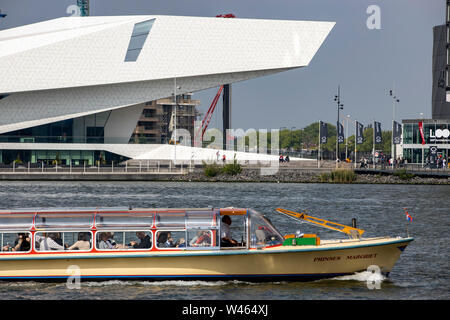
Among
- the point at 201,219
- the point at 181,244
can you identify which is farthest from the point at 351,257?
the point at 181,244

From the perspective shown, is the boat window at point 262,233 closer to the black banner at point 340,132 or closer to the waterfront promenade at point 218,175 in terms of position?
the waterfront promenade at point 218,175

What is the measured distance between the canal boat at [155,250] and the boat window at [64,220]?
2 centimetres

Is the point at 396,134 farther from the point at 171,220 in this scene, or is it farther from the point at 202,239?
the point at 171,220

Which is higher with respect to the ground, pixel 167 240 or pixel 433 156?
pixel 433 156

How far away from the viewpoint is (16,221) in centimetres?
1805

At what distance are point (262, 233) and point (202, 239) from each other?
4.60ft

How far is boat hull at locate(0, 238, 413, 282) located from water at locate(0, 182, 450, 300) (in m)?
0.28

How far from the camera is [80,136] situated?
89.0 m

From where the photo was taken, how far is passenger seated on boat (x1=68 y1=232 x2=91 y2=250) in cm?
1797

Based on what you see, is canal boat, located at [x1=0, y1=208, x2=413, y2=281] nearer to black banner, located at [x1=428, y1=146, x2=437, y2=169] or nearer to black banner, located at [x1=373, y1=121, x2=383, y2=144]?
black banner, located at [x1=428, y1=146, x2=437, y2=169]

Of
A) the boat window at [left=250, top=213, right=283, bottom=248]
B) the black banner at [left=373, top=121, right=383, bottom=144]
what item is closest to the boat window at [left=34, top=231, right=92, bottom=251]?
the boat window at [left=250, top=213, right=283, bottom=248]

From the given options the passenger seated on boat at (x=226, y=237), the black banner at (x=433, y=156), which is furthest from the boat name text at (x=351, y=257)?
the black banner at (x=433, y=156)

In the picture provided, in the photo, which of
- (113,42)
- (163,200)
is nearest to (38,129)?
(113,42)

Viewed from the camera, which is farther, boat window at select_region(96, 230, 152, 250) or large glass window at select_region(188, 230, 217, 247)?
boat window at select_region(96, 230, 152, 250)
